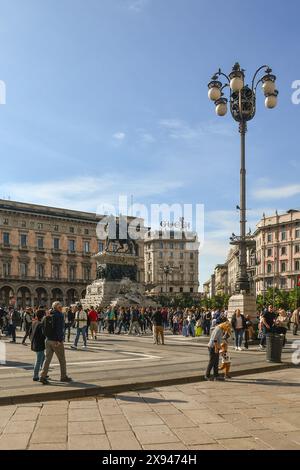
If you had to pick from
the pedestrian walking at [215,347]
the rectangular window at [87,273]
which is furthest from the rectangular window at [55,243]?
the pedestrian walking at [215,347]

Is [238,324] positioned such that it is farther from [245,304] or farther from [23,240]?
[23,240]

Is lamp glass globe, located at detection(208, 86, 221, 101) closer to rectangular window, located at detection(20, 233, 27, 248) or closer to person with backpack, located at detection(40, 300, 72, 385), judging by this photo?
person with backpack, located at detection(40, 300, 72, 385)

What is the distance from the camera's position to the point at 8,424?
7062 millimetres

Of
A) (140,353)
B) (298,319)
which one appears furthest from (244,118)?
(140,353)

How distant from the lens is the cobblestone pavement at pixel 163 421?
20.3 ft

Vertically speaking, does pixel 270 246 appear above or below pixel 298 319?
above

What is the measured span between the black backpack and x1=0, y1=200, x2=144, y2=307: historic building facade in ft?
246

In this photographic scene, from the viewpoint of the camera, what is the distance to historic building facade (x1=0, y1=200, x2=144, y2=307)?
86.4 metres

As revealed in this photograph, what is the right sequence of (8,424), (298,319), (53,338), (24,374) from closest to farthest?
1. (8,424)
2. (53,338)
3. (24,374)
4. (298,319)

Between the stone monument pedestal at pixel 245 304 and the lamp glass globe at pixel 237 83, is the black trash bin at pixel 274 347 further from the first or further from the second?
the lamp glass globe at pixel 237 83

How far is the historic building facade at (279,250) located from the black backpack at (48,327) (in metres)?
76.3

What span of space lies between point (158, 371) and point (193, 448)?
21.2ft

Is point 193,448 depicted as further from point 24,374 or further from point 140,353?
point 140,353
